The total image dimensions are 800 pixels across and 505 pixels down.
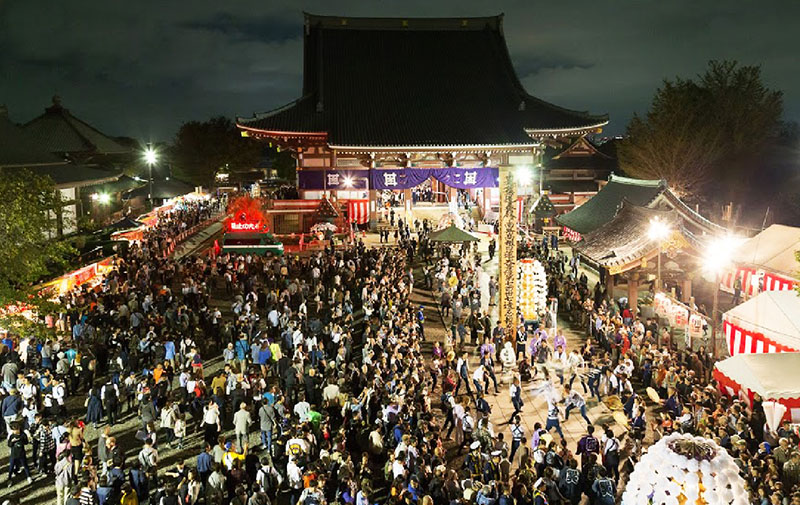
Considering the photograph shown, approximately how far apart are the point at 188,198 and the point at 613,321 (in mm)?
53535

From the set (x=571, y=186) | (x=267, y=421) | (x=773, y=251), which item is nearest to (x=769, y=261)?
(x=773, y=251)

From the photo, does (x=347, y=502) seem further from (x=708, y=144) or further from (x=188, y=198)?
(x=188, y=198)

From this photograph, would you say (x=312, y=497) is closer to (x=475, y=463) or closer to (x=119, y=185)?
(x=475, y=463)

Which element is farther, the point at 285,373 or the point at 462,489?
the point at 285,373

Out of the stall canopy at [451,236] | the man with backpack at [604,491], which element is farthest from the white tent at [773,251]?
the man with backpack at [604,491]

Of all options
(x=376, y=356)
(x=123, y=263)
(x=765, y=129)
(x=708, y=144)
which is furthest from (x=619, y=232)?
(x=765, y=129)

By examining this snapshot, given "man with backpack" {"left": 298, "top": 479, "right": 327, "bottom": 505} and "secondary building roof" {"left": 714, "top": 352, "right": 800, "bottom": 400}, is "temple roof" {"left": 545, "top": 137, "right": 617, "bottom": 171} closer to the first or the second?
"secondary building roof" {"left": 714, "top": 352, "right": 800, "bottom": 400}

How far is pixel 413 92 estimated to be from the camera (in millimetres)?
43000

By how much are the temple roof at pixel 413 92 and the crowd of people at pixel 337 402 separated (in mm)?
15083

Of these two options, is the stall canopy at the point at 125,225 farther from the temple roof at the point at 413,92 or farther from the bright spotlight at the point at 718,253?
the bright spotlight at the point at 718,253

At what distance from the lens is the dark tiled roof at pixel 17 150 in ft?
92.0

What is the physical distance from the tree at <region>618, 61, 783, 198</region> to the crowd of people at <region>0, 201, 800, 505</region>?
3047 cm

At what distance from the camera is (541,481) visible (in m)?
10.4

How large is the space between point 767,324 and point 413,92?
30.1m
